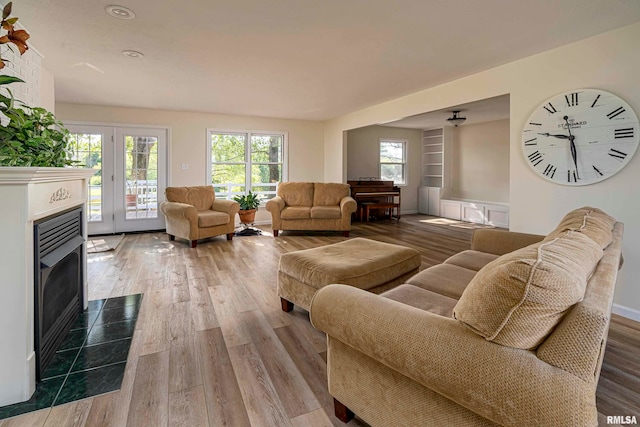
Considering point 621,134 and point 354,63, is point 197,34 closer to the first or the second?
point 354,63

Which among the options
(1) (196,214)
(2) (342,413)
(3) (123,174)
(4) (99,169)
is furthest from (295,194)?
(2) (342,413)

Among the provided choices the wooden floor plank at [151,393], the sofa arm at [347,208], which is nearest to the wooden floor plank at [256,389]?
the wooden floor plank at [151,393]

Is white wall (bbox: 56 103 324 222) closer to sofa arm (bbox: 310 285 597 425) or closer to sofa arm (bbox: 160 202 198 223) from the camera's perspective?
sofa arm (bbox: 160 202 198 223)

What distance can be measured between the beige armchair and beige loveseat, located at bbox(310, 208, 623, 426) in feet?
13.3

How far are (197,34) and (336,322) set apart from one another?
2805 millimetres

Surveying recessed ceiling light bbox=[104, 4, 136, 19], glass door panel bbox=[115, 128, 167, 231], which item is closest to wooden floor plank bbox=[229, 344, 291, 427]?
recessed ceiling light bbox=[104, 4, 136, 19]

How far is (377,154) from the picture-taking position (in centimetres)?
888

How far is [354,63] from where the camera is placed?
3.67 metres

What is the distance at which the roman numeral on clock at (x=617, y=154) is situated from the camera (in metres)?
2.76

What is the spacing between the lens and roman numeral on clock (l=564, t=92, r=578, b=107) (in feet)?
9.96

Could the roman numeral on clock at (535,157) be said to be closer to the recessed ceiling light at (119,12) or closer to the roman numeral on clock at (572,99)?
the roman numeral on clock at (572,99)

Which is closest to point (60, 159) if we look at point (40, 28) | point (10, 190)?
point (10, 190)

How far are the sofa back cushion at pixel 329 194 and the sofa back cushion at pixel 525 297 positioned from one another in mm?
5459

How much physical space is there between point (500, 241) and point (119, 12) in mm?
3444
